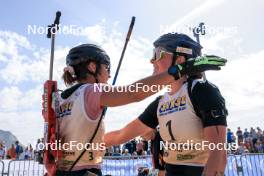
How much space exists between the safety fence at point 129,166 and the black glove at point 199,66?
11.9 m

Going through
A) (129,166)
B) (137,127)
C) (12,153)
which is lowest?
(129,166)

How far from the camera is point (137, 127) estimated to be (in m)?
4.93

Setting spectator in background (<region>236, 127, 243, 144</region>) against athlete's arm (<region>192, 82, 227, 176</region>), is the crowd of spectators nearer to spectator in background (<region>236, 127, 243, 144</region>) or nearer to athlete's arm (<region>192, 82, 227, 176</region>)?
spectator in background (<region>236, 127, 243, 144</region>)

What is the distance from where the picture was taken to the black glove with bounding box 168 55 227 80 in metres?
3.27

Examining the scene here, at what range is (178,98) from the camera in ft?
13.5

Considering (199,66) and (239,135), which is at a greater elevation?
(239,135)

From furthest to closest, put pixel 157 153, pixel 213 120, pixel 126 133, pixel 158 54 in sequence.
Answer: pixel 126 133
pixel 157 153
pixel 158 54
pixel 213 120

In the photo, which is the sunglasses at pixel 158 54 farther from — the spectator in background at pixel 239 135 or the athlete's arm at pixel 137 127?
the spectator in background at pixel 239 135

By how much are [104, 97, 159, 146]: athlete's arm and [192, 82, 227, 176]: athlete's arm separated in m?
1.11

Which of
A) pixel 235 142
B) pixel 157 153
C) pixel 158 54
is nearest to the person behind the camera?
pixel 158 54

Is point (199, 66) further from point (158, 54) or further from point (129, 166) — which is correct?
point (129, 166)

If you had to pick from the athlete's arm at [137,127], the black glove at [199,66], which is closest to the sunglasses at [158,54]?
the athlete's arm at [137,127]

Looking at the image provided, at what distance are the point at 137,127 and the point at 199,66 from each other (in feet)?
6.23

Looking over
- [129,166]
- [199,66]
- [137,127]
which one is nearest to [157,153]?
[137,127]
